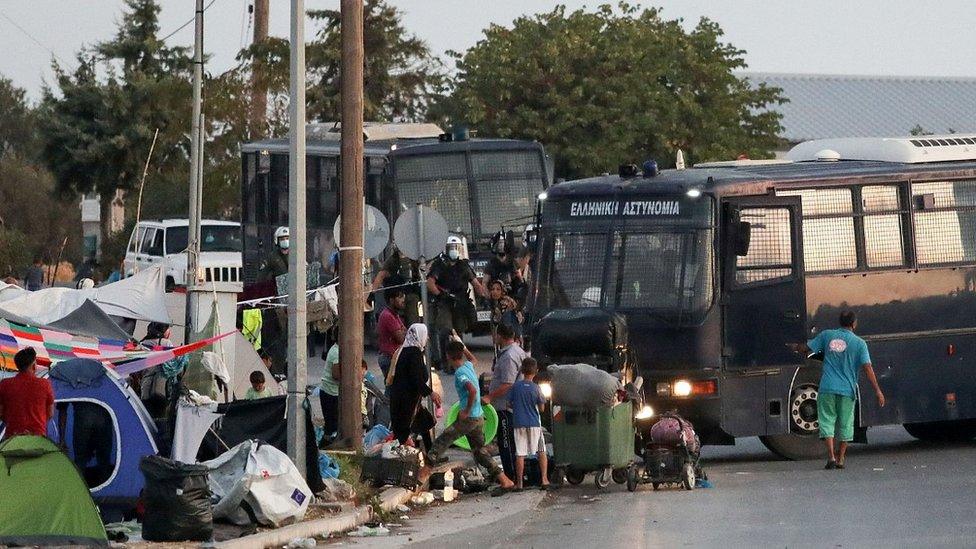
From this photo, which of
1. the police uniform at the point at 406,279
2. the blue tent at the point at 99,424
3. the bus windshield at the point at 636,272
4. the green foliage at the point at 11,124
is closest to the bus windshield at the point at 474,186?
the police uniform at the point at 406,279

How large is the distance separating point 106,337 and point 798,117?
80.8 meters

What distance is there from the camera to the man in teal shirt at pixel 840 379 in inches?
715

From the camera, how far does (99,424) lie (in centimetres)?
1552

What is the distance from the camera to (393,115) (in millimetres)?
55406

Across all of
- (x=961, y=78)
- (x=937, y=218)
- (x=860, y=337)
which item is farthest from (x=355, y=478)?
(x=961, y=78)

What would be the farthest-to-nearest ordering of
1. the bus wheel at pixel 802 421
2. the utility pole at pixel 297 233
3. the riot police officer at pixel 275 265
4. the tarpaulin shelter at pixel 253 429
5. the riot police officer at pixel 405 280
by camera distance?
the riot police officer at pixel 275 265
the riot police officer at pixel 405 280
the bus wheel at pixel 802 421
the utility pole at pixel 297 233
the tarpaulin shelter at pixel 253 429

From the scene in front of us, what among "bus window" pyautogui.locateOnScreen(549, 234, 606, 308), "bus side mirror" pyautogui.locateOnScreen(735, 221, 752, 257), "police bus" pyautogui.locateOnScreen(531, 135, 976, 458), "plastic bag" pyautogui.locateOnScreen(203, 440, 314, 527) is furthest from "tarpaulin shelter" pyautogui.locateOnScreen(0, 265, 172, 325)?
"bus side mirror" pyautogui.locateOnScreen(735, 221, 752, 257)

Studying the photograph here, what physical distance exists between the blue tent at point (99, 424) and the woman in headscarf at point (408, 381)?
9.35ft

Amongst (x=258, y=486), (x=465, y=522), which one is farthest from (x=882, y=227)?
(x=258, y=486)

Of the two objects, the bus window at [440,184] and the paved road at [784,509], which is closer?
the paved road at [784,509]

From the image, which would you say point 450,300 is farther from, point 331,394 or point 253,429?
point 253,429

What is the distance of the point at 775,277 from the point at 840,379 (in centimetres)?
125

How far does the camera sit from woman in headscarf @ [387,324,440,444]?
17594 millimetres

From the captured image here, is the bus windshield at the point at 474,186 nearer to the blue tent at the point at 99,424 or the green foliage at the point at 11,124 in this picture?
the blue tent at the point at 99,424
